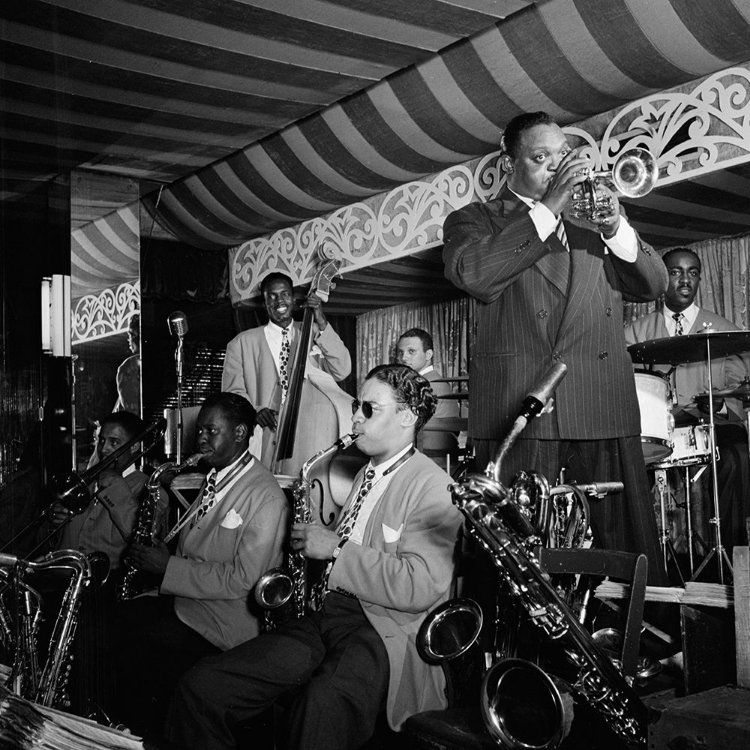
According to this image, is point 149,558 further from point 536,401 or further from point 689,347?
point 689,347

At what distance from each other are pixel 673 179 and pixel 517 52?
3.02ft

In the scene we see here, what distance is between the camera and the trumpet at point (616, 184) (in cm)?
260

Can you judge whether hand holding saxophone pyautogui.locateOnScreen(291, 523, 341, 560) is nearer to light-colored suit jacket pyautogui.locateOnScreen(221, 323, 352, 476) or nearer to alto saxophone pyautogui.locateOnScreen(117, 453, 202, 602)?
alto saxophone pyautogui.locateOnScreen(117, 453, 202, 602)

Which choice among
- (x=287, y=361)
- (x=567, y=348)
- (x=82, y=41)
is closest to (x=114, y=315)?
(x=287, y=361)

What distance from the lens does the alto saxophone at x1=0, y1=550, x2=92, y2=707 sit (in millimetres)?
2836

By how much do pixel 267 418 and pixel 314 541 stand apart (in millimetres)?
2182

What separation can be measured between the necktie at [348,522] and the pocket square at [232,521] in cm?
51

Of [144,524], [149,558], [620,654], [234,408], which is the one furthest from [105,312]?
[620,654]

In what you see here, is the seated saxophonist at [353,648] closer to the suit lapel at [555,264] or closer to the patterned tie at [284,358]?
the suit lapel at [555,264]

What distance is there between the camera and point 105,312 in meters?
5.86

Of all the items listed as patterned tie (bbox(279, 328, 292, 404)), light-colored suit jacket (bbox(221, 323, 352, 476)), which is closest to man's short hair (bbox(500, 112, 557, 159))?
light-colored suit jacket (bbox(221, 323, 352, 476))

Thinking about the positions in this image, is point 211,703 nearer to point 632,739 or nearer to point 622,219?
point 632,739

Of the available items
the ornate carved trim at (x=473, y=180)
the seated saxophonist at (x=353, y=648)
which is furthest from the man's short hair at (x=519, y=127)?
the ornate carved trim at (x=473, y=180)

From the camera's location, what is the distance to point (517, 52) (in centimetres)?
424
